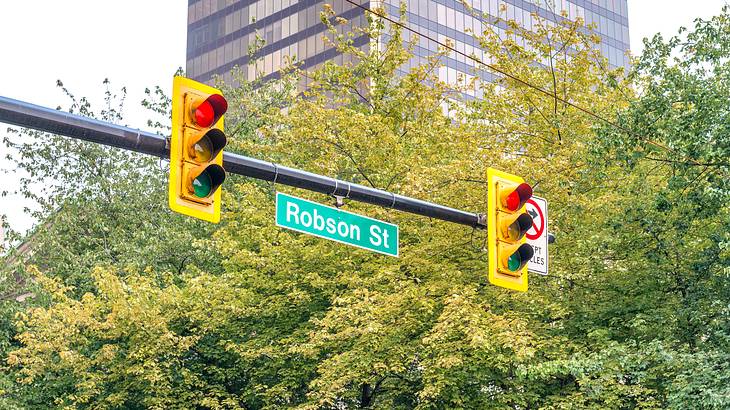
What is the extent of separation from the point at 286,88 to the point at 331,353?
47.8 ft

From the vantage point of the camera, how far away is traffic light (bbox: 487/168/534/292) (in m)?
8.91

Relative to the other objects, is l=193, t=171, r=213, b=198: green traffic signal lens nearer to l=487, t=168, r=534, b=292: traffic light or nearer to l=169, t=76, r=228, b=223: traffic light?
l=169, t=76, r=228, b=223: traffic light

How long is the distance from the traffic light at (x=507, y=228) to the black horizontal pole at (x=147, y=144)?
2.09ft

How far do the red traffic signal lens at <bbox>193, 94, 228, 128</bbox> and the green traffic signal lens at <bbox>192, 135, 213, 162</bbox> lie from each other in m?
0.11

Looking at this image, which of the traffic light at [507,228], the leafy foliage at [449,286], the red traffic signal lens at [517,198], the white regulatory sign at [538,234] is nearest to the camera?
the traffic light at [507,228]

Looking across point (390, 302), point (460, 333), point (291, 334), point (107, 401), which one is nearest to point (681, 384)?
point (460, 333)

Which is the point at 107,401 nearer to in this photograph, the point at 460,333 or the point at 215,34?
the point at 460,333

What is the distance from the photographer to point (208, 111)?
7078mm

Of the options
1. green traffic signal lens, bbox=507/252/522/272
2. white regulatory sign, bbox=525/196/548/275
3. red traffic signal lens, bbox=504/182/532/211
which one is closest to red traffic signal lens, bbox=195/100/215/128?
red traffic signal lens, bbox=504/182/532/211

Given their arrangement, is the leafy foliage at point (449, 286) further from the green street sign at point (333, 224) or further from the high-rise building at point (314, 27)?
the high-rise building at point (314, 27)

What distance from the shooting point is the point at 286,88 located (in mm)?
34688

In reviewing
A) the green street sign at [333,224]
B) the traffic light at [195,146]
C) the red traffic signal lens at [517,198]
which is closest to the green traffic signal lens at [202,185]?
the traffic light at [195,146]

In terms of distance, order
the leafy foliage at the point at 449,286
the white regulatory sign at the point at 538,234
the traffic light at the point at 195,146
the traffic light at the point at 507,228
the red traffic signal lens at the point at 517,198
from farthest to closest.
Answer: the leafy foliage at the point at 449,286 → the white regulatory sign at the point at 538,234 → the red traffic signal lens at the point at 517,198 → the traffic light at the point at 507,228 → the traffic light at the point at 195,146

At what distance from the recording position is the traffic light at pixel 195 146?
6984 millimetres
